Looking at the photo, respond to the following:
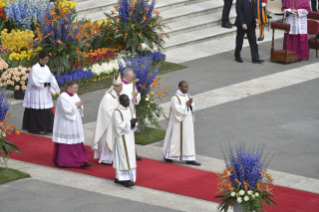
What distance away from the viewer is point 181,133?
11867 millimetres

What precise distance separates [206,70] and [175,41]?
96.3 inches

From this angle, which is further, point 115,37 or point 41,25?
point 115,37

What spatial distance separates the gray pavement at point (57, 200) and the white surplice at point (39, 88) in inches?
128

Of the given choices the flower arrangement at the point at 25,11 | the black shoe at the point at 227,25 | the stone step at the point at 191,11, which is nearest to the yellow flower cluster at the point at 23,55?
the flower arrangement at the point at 25,11

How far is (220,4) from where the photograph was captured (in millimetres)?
22562

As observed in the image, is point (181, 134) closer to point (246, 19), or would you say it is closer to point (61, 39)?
point (61, 39)

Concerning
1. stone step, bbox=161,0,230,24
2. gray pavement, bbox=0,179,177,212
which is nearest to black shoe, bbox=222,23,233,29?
stone step, bbox=161,0,230,24

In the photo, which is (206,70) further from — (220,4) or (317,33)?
(220,4)

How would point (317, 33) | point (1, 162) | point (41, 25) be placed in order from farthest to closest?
point (317, 33), point (41, 25), point (1, 162)

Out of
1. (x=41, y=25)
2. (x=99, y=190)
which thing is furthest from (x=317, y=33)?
(x=99, y=190)

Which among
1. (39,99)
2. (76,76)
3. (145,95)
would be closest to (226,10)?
(76,76)

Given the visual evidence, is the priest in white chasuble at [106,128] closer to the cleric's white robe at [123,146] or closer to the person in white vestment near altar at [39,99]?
the cleric's white robe at [123,146]

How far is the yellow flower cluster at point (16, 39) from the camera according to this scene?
55.3ft

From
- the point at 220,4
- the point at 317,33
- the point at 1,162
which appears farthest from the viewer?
the point at 220,4
